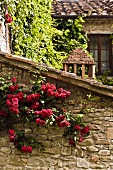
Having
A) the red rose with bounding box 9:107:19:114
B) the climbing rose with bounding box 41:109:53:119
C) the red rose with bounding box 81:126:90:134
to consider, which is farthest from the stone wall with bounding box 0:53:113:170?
the red rose with bounding box 9:107:19:114

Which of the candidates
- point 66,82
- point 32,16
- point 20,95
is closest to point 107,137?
point 66,82

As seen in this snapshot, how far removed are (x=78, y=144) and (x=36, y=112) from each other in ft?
3.37

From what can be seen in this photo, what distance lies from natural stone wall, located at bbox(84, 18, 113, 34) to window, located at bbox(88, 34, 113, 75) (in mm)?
205

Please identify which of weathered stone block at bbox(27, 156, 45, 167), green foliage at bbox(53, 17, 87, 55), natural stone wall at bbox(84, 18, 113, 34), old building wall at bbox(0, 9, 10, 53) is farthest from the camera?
natural stone wall at bbox(84, 18, 113, 34)

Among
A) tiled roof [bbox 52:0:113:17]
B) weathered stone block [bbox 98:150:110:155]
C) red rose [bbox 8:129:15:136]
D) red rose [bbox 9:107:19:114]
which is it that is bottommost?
weathered stone block [bbox 98:150:110:155]

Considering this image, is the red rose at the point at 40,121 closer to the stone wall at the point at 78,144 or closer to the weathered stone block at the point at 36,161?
the stone wall at the point at 78,144

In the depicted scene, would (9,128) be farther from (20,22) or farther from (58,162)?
(20,22)

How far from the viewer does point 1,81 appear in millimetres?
6895

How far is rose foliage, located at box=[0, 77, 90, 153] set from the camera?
656cm

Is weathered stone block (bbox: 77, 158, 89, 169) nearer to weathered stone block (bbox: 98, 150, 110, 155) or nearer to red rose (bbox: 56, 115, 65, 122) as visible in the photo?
weathered stone block (bbox: 98, 150, 110, 155)

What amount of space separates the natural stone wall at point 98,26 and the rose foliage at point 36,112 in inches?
239

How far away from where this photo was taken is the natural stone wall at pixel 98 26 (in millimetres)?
12334

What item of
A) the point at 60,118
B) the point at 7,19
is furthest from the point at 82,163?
the point at 7,19

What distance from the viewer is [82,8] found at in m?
12.9
